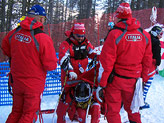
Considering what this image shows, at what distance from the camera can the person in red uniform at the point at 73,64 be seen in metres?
3.39

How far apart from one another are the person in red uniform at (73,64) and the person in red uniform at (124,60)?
0.64 metres

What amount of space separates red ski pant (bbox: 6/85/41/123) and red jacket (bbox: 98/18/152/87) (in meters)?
1.05

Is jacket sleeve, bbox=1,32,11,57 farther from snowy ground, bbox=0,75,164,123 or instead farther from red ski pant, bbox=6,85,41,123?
snowy ground, bbox=0,75,164,123

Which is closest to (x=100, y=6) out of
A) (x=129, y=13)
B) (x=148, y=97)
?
(x=148, y=97)

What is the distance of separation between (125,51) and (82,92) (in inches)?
44.6

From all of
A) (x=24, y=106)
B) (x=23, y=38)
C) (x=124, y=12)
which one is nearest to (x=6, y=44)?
(x=23, y=38)

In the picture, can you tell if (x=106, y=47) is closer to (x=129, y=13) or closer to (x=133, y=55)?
(x=133, y=55)

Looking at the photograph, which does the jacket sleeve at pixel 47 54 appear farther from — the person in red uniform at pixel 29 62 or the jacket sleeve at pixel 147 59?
the jacket sleeve at pixel 147 59

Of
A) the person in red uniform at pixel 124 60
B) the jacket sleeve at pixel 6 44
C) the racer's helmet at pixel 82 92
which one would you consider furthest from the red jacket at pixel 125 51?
the jacket sleeve at pixel 6 44

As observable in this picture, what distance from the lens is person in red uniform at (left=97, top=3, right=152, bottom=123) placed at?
2652mm

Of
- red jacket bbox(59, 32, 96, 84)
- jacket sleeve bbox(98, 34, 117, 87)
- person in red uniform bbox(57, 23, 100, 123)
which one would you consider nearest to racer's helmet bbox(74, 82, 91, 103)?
person in red uniform bbox(57, 23, 100, 123)

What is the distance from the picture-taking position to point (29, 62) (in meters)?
2.53

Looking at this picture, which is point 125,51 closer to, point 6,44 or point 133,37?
point 133,37

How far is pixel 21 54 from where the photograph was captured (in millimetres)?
2516
